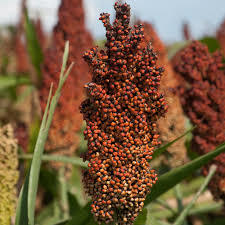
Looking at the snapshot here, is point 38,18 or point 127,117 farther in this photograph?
→ point 38,18

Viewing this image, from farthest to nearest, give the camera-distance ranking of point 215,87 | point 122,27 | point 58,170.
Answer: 1. point 58,170
2. point 215,87
3. point 122,27

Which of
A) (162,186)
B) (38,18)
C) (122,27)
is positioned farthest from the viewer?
(38,18)

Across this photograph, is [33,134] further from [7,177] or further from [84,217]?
[84,217]

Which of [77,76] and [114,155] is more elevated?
[77,76]

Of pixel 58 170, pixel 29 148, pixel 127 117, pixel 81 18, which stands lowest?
pixel 127 117

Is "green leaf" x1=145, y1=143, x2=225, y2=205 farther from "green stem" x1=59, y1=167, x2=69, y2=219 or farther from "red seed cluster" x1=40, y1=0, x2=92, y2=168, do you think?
"red seed cluster" x1=40, y1=0, x2=92, y2=168

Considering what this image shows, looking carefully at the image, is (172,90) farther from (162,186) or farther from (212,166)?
(162,186)

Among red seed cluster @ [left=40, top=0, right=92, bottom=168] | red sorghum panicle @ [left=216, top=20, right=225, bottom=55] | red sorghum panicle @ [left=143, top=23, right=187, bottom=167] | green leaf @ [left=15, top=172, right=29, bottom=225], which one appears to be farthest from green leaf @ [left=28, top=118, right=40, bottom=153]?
red sorghum panicle @ [left=216, top=20, right=225, bottom=55]

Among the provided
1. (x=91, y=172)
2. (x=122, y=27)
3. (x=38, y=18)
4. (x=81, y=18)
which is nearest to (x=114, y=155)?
(x=91, y=172)
